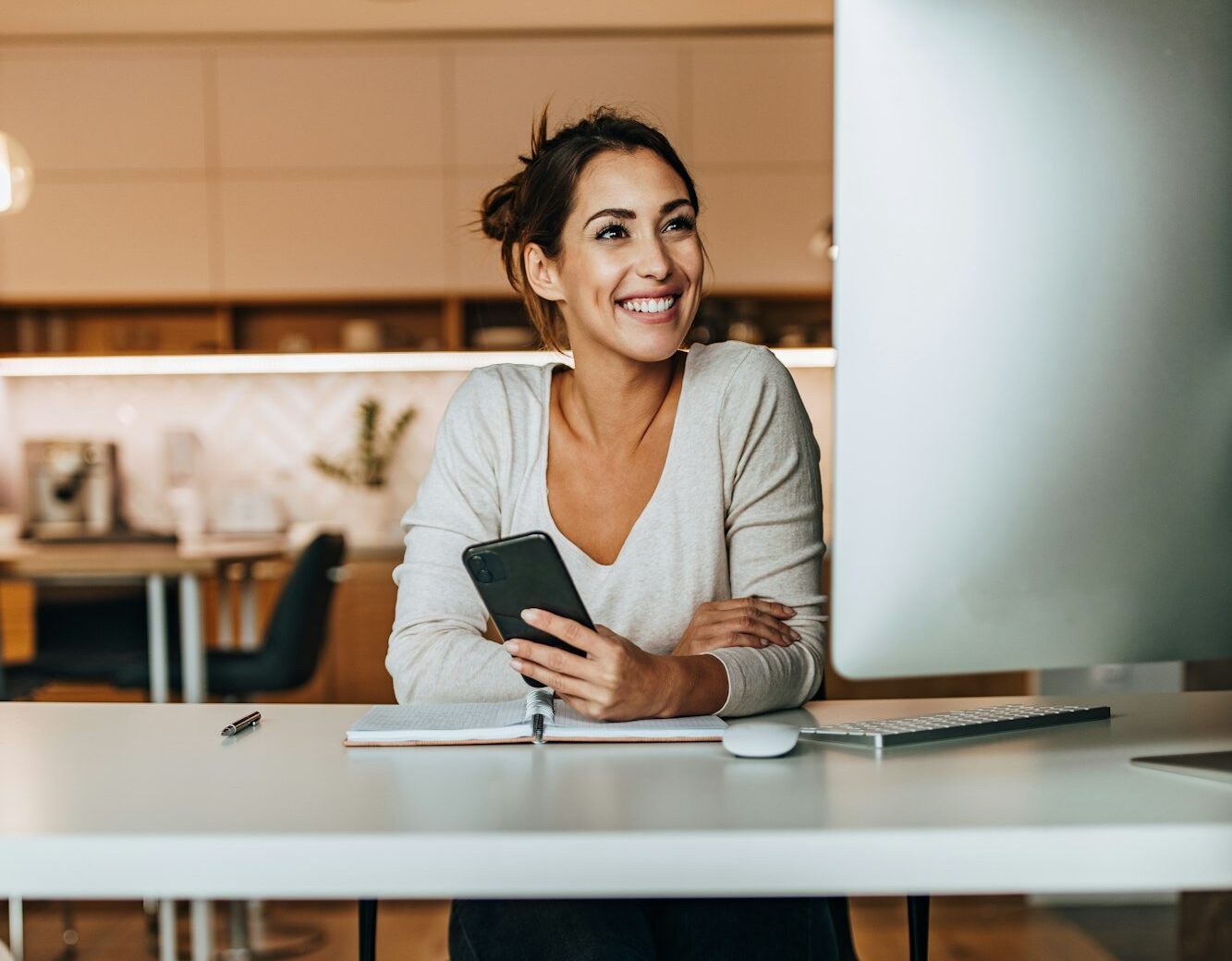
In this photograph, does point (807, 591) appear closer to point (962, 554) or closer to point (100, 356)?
point (962, 554)

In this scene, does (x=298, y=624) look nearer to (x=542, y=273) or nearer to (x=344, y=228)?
(x=542, y=273)

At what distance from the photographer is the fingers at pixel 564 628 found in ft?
3.42

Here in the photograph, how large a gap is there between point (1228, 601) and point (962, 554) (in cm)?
19

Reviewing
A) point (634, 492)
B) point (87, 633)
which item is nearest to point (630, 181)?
point (634, 492)

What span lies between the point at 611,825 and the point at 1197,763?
42cm

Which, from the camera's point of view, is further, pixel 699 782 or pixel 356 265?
pixel 356 265

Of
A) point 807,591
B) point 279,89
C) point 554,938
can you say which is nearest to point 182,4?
point 279,89

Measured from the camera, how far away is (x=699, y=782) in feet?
2.77

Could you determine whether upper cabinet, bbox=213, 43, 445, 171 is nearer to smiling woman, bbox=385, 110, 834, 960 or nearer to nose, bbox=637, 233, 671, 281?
smiling woman, bbox=385, 110, 834, 960

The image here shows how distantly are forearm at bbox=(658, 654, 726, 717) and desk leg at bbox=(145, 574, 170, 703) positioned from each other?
2124 mm

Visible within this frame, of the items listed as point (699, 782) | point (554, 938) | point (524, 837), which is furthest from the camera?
point (554, 938)

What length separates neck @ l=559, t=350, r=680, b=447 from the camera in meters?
1.58

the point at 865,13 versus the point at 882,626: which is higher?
the point at 865,13

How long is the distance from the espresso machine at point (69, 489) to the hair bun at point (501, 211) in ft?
10.6
